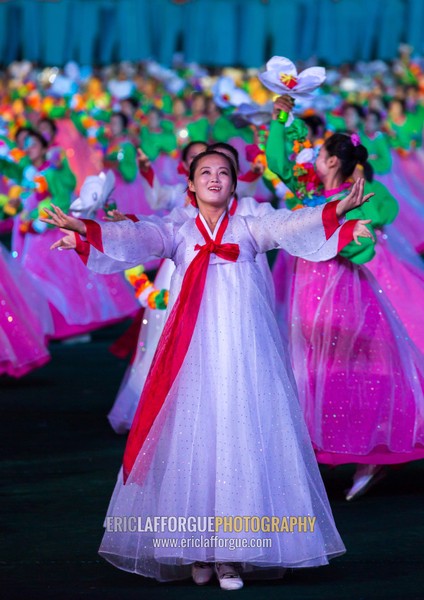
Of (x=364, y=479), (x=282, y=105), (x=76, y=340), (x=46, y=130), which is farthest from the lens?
(x=46, y=130)

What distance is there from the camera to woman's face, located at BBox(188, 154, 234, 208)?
4.18 metres

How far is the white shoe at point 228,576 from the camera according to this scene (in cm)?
395

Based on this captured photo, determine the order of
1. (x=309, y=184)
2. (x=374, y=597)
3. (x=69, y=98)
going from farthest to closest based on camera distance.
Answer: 1. (x=69, y=98)
2. (x=309, y=184)
3. (x=374, y=597)

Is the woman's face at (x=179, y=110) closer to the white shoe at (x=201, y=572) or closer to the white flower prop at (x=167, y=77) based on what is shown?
the white flower prop at (x=167, y=77)

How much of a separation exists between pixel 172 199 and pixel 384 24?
17.7m

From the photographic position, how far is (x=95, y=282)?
946 cm

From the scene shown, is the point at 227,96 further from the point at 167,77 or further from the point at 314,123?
the point at 167,77

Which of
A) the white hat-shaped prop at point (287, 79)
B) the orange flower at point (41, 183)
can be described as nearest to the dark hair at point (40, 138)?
the orange flower at point (41, 183)

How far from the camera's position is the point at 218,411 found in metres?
4.03

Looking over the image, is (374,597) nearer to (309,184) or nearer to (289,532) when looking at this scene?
(289,532)

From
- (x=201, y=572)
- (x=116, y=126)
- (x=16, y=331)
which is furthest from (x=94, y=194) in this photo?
(x=116, y=126)

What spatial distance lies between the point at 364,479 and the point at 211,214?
142cm

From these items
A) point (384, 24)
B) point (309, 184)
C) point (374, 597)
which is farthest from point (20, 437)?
point (384, 24)

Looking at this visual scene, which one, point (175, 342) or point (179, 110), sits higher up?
point (175, 342)
